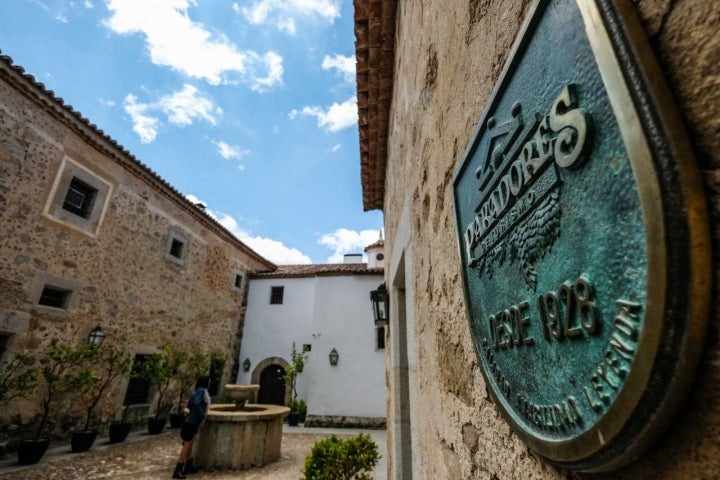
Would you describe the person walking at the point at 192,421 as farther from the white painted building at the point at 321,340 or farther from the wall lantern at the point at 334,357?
the wall lantern at the point at 334,357

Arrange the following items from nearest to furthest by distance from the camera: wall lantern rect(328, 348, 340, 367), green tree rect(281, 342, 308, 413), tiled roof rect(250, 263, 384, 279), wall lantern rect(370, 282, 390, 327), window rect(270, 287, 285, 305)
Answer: wall lantern rect(370, 282, 390, 327) → wall lantern rect(328, 348, 340, 367) → green tree rect(281, 342, 308, 413) → tiled roof rect(250, 263, 384, 279) → window rect(270, 287, 285, 305)

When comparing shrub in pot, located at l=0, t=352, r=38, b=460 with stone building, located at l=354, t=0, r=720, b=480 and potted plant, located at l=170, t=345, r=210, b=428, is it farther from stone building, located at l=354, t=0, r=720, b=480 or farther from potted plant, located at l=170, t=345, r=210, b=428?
stone building, located at l=354, t=0, r=720, b=480

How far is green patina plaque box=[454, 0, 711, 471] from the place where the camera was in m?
0.38

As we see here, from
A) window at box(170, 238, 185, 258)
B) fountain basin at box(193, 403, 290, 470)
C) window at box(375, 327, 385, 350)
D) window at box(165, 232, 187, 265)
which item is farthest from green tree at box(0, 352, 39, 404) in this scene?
window at box(375, 327, 385, 350)

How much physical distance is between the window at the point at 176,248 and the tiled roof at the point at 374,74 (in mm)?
8695

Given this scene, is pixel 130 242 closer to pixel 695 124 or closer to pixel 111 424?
pixel 111 424

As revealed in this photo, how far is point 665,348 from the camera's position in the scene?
38cm

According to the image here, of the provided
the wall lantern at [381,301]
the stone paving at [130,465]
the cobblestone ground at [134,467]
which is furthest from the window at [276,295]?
the wall lantern at [381,301]

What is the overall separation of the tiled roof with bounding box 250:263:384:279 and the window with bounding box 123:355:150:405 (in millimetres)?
6205

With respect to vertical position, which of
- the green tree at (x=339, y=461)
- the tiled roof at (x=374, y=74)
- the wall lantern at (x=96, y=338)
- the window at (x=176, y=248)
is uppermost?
the window at (x=176, y=248)

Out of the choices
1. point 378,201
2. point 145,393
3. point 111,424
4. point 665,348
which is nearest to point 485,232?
point 665,348

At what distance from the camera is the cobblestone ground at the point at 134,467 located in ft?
18.1

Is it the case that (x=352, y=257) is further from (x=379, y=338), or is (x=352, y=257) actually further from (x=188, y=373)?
(x=188, y=373)

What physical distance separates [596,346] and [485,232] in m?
0.44
